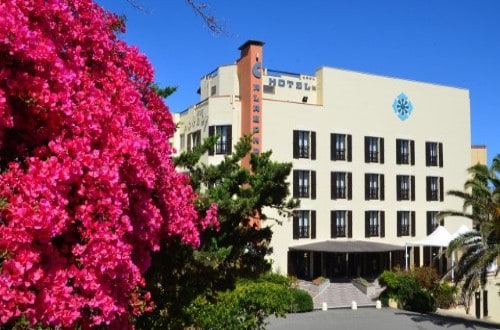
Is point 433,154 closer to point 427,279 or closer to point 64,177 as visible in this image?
point 427,279

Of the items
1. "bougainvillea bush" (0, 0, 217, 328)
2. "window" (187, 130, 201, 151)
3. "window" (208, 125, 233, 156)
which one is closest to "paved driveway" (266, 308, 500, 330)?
"window" (208, 125, 233, 156)

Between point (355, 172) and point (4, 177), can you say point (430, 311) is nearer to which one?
point (355, 172)

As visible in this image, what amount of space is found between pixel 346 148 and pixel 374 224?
5883 millimetres

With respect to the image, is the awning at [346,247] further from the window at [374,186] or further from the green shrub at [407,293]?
A: the green shrub at [407,293]

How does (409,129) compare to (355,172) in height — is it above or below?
above

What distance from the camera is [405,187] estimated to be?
143ft

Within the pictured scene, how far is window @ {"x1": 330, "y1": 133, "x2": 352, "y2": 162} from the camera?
40531mm

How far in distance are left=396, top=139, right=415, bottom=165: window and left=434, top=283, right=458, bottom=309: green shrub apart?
12148mm

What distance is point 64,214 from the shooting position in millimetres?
4211

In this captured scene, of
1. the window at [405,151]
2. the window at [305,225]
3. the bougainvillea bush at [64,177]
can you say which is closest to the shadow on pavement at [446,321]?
the window at [305,225]

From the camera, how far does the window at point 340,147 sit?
1596 inches

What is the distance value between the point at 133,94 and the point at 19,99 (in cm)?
126

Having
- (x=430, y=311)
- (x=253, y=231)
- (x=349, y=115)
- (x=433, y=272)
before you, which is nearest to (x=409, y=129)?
(x=349, y=115)

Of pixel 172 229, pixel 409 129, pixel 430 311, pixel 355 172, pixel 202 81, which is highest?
pixel 202 81
